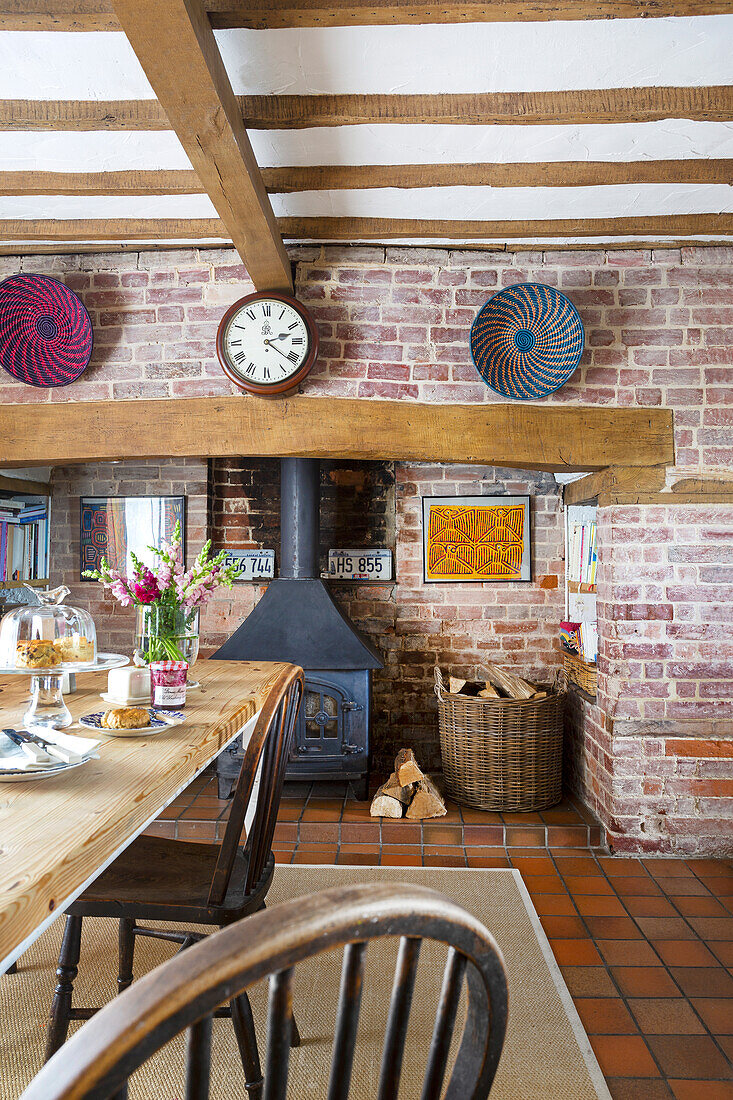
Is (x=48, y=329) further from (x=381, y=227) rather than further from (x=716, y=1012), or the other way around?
(x=716, y=1012)

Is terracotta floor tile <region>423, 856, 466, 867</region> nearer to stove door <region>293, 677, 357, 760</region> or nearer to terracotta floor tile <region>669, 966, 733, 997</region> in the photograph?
stove door <region>293, 677, 357, 760</region>

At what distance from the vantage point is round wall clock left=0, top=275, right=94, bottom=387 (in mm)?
3137

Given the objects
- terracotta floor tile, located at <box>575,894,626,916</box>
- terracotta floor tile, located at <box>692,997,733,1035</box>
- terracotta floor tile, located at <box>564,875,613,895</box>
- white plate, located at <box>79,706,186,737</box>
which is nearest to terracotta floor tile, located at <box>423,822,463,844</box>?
terracotta floor tile, located at <box>564,875,613,895</box>

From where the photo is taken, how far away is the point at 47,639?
1.64 m

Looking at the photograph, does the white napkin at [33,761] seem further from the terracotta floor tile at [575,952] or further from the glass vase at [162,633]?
the terracotta floor tile at [575,952]

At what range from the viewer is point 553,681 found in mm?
4094

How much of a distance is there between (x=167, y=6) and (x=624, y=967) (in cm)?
273

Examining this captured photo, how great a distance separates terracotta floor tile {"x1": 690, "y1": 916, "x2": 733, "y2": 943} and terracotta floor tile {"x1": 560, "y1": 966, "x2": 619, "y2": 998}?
1.45ft

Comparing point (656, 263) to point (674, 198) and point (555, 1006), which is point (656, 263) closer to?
point (674, 198)

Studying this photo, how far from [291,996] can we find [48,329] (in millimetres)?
3166

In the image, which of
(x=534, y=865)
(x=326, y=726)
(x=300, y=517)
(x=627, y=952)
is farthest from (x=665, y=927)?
(x=300, y=517)

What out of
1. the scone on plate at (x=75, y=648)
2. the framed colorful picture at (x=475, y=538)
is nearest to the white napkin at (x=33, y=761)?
the scone on plate at (x=75, y=648)

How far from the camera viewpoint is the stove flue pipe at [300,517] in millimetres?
3795

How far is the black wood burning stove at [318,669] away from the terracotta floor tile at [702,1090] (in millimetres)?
1917
